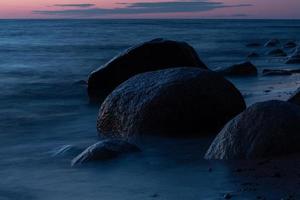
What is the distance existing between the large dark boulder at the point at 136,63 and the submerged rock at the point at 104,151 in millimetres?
5516

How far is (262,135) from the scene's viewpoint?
6434 millimetres

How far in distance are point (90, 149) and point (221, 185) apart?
2.02m

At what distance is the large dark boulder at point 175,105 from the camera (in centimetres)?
822

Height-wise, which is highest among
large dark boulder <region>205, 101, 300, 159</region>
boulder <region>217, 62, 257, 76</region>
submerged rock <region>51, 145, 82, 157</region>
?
large dark boulder <region>205, 101, 300, 159</region>

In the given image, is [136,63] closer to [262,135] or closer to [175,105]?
[175,105]

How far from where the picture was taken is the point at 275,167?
6008mm

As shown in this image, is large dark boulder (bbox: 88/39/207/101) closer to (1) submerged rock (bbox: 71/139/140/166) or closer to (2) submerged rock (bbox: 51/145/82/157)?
(2) submerged rock (bbox: 51/145/82/157)

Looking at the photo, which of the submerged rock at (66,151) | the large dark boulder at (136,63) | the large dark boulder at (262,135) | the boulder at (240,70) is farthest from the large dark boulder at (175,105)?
the boulder at (240,70)

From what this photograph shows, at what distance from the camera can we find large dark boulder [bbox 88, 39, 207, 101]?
12.8 m

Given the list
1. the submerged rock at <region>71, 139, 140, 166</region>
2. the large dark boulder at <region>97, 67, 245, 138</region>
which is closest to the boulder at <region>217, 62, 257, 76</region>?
the large dark boulder at <region>97, 67, 245, 138</region>

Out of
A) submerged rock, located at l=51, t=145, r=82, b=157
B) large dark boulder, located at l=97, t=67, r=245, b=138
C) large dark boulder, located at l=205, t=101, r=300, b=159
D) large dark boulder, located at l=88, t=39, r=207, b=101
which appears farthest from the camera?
large dark boulder, located at l=88, t=39, r=207, b=101

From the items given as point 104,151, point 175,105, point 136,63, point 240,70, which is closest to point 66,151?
point 104,151

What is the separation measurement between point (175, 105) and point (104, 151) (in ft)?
5.19

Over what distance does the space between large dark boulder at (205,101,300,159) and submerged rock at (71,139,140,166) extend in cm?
115
